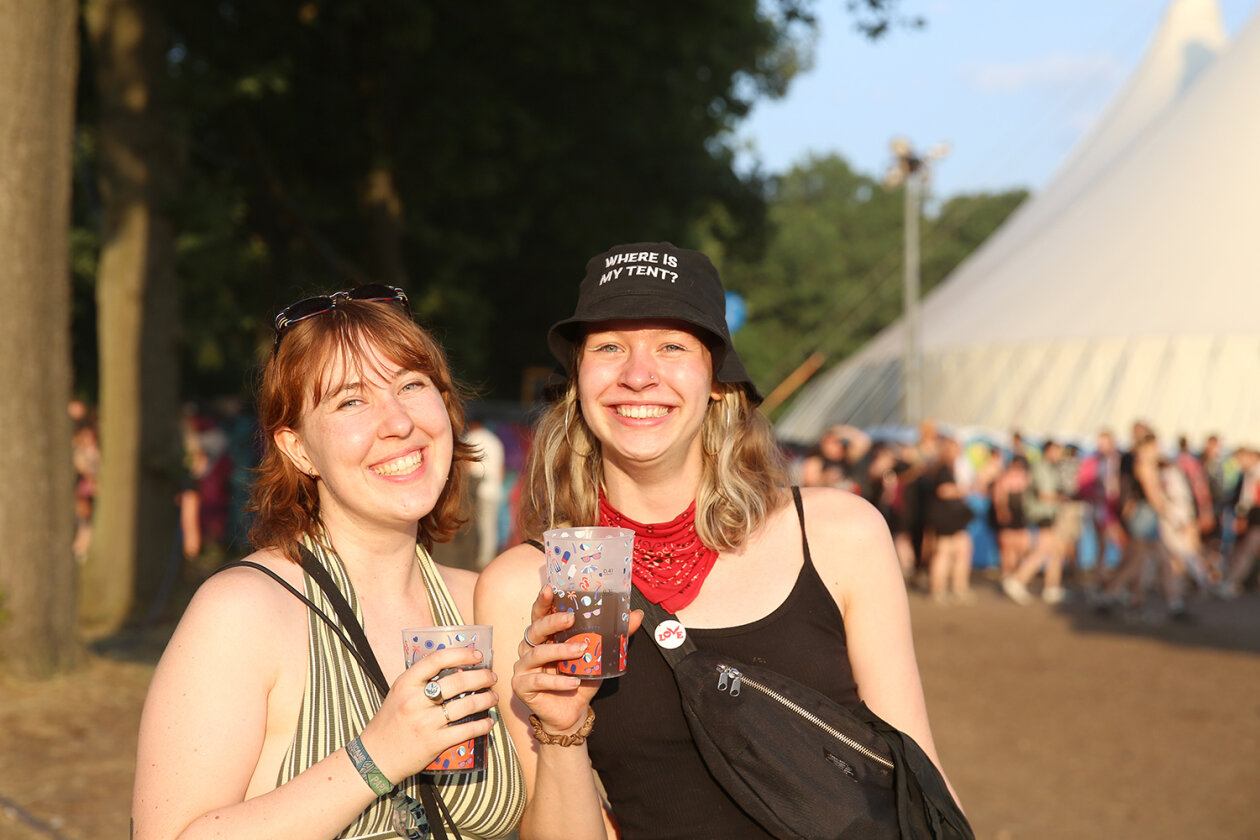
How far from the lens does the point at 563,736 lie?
2527mm

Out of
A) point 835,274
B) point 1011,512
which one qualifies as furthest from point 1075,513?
point 835,274

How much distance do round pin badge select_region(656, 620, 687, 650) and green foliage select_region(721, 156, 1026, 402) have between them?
69447 mm

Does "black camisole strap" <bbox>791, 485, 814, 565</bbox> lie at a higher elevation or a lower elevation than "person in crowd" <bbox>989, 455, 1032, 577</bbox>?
higher

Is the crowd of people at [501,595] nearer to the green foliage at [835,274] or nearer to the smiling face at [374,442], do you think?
the smiling face at [374,442]

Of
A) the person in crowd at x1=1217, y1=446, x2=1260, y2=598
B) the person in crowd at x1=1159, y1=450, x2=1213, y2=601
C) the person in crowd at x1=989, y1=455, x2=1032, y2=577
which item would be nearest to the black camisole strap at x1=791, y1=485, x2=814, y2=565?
the person in crowd at x1=1159, y1=450, x2=1213, y2=601

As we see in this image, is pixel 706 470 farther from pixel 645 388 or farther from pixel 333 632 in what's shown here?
pixel 333 632

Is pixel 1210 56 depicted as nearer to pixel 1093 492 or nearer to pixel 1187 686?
pixel 1093 492

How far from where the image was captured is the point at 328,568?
2.60m

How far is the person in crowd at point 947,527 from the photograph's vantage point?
16.1 m

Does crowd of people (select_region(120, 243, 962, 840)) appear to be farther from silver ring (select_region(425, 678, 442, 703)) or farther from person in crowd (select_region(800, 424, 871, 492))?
person in crowd (select_region(800, 424, 871, 492))

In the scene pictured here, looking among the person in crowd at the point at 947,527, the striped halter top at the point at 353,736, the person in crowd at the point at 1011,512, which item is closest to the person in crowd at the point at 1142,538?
the person in crowd at the point at 947,527

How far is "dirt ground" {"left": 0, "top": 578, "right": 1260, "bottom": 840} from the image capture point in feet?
22.3

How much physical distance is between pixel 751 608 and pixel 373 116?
13836 mm

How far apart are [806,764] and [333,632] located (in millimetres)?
972
